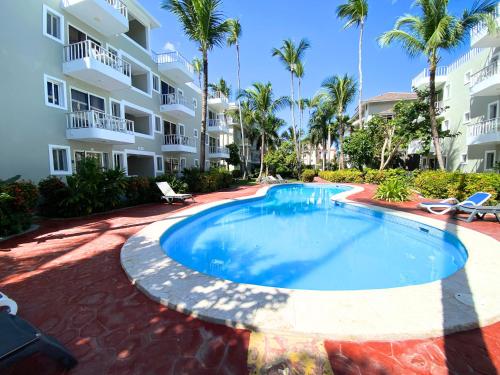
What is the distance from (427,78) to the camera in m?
21.2

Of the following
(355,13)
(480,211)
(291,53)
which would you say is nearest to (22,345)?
(480,211)

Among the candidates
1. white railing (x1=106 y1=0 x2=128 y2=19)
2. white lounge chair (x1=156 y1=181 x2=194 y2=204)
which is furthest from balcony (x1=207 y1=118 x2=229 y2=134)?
white lounge chair (x1=156 y1=181 x2=194 y2=204)

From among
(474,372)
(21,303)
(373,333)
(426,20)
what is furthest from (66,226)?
(426,20)

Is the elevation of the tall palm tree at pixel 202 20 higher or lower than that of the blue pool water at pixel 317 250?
higher

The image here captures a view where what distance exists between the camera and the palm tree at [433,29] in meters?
12.7

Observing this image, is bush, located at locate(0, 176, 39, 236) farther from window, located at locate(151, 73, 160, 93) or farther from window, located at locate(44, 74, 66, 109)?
window, located at locate(151, 73, 160, 93)

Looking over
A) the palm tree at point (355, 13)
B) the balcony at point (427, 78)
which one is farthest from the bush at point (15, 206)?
the balcony at point (427, 78)

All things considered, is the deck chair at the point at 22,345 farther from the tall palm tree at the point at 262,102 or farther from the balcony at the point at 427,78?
the tall palm tree at the point at 262,102

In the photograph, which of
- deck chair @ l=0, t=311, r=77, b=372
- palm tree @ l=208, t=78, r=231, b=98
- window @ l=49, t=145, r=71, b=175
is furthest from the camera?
palm tree @ l=208, t=78, r=231, b=98

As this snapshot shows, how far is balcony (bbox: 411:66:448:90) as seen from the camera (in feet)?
67.4

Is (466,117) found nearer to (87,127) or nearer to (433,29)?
(433,29)

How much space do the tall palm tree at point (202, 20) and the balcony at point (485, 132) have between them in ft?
55.1

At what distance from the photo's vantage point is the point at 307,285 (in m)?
5.22

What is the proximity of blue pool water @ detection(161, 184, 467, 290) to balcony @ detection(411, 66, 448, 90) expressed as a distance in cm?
1730
